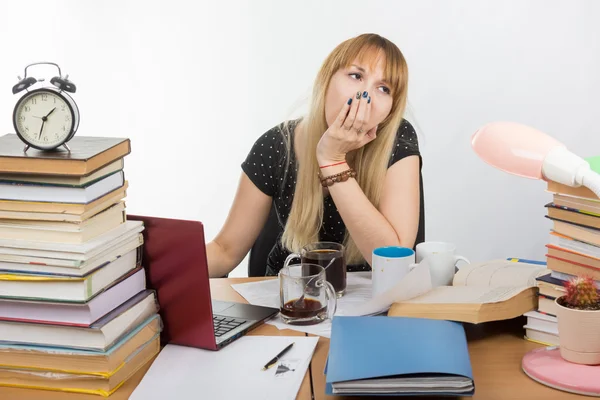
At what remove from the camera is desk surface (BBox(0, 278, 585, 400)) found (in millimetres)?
1100

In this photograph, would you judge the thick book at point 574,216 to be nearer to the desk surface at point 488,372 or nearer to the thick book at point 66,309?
the desk surface at point 488,372

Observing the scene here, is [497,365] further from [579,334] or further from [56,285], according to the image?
[56,285]

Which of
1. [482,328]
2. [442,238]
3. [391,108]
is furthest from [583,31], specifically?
[482,328]

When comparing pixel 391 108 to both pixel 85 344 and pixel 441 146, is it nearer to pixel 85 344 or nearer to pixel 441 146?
pixel 85 344

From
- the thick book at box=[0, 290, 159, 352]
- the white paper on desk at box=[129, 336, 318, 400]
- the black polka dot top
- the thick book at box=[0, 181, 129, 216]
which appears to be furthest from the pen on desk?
the black polka dot top

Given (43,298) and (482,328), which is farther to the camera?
(482,328)

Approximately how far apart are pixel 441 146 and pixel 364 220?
1510 mm

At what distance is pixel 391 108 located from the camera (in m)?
1.98

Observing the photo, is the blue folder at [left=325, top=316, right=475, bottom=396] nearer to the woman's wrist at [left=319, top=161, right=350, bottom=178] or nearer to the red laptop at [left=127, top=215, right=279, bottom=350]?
the red laptop at [left=127, top=215, right=279, bottom=350]

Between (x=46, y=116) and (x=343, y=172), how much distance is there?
2.81ft

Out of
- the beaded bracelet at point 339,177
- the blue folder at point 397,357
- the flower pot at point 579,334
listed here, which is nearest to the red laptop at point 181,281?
the blue folder at point 397,357

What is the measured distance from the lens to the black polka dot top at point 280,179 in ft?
6.84

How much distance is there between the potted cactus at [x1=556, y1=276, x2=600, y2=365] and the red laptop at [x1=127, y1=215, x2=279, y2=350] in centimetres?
54

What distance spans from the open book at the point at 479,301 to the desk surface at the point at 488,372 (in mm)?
45
